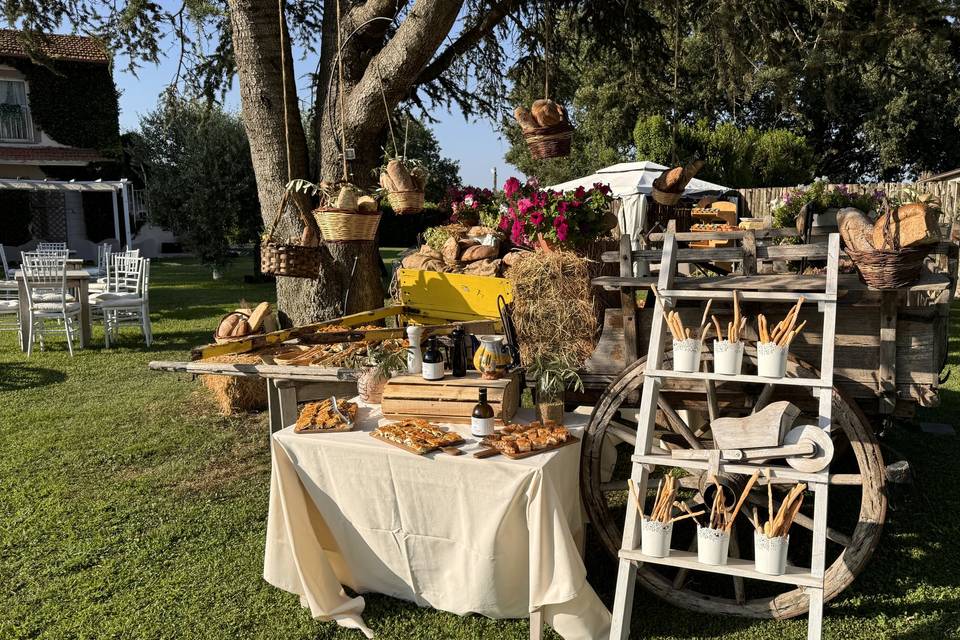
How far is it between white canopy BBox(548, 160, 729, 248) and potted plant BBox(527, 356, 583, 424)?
860 cm

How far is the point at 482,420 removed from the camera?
2.90 m

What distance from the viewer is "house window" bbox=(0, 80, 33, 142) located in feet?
65.8

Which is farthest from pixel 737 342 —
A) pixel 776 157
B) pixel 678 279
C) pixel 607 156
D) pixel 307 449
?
pixel 607 156

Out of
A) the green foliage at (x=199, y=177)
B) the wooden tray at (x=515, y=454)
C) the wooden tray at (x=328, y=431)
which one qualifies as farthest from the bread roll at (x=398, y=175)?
the green foliage at (x=199, y=177)

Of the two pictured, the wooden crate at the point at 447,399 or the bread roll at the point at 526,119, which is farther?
the bread roll at the point at 526,119

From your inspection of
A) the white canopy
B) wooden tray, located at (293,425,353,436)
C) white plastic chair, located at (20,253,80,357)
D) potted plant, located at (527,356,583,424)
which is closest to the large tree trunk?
wooden tray, located at (293,425,353,436)

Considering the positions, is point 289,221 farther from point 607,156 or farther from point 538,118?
point 607,156

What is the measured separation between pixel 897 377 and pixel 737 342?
81cm

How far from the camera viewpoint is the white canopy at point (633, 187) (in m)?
11.7

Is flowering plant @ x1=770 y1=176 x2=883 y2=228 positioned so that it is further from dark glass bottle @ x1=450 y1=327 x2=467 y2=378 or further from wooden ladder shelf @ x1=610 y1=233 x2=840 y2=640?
dark glass bottle @ x1=450 y1=327 x2=467 y2=378

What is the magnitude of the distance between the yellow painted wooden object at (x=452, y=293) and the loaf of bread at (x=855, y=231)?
2140 millimetres

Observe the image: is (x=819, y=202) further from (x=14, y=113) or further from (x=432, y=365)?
(x=14, y=113)

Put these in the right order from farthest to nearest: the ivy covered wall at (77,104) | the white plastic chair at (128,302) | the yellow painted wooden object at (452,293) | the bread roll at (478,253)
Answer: the ivy covered wall at (77,104) → the white plastic chair at (128,302) → the bread roll at (478,253) → the yellow painted wooden object at (452,293)

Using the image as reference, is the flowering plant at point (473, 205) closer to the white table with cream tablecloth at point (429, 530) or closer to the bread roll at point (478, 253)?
the bread roll at point (478, 253)
